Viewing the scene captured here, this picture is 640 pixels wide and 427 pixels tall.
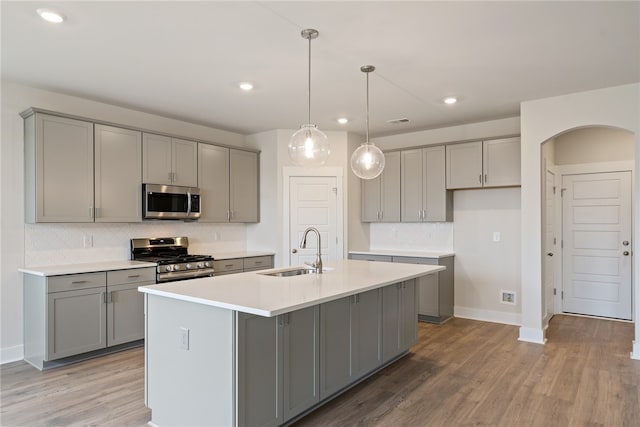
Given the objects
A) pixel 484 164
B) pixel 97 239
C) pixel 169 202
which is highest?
pixel 484 164

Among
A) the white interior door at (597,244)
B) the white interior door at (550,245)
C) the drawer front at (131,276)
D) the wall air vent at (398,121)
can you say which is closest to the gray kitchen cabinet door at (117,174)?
the drawer front at (131,276)

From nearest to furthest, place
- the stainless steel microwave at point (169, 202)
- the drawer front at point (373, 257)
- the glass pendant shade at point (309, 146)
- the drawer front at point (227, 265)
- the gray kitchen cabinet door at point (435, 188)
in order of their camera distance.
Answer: the glass pendant shade at point (309, 146), the stainless steel microwave at point (169, 202), the drawer front at point (227, 265), the gray kitchen cabinet door at point (435, 188), the drawer front at point (373, 257)

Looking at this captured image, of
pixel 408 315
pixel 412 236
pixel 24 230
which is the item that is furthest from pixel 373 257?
pixel 24 230

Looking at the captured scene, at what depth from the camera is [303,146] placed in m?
3.03

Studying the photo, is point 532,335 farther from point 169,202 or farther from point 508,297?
point 169,202

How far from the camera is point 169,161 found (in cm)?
474

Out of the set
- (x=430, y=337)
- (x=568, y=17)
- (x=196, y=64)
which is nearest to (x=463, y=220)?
(x=430, y=337)

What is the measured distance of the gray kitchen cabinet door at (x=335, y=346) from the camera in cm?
274

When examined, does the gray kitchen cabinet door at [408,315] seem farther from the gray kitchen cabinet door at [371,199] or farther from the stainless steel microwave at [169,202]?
the stainless steel microwave at [169,202]

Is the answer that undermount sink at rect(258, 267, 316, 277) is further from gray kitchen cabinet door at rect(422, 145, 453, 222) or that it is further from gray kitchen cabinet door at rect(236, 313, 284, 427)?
gray kitchen cabinet door at rect(422, 145, 453, 222)

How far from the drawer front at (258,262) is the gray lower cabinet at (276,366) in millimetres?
2840

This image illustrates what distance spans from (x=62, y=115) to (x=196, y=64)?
4.92 ft

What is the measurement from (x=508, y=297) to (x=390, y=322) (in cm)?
244

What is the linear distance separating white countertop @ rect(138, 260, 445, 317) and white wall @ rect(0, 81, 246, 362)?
2070mm
